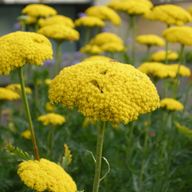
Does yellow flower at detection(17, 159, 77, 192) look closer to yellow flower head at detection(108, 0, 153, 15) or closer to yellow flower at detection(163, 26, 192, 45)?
yellow flower at detection(163, 26, 192, 45)

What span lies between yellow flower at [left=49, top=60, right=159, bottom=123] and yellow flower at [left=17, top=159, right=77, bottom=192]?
209 millimetres

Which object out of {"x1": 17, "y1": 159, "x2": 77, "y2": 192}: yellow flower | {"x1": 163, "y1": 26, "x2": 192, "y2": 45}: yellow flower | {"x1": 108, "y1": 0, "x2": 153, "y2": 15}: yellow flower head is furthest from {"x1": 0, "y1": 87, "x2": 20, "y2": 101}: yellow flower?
{"x1": 17, "y1": 159, "x2": 77, "y2": 192}: yellow flower

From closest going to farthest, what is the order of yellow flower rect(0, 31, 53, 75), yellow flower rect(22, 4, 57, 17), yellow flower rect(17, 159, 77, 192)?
yellow flower rect(17, 159, 77, 192)
yellow flower rect(0, 31, 53, 75)
yellow flower rect(22, 4, 57, 17)

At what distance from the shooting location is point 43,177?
1546mm

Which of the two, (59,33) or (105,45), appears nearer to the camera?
(59,33)

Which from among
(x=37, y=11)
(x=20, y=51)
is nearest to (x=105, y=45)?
(x=37, y=11)

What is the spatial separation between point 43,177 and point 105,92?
0.31 m

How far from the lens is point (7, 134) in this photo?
3.60 meters

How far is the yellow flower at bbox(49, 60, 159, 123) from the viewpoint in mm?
1391

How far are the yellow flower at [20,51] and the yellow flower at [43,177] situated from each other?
289mm

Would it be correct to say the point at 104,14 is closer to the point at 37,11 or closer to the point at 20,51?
the point at 37,11

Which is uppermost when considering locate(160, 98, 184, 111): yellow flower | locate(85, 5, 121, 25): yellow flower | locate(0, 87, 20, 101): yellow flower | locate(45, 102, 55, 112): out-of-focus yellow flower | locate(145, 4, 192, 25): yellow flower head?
locate(145, 4, 192, 25): yellow flower head

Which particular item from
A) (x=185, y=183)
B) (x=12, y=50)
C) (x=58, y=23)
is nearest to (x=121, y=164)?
(x=185, y=183)

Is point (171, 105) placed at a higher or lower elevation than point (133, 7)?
lower
